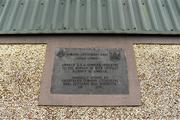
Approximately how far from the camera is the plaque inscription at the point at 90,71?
472 centimetres

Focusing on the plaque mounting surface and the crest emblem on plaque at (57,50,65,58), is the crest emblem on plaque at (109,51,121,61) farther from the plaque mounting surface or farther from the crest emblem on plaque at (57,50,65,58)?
the crest emblem on plaque at (57,50,65,58)

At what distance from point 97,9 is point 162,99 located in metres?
1.80

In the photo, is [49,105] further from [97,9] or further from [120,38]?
[97,9]

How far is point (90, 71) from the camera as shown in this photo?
192 inches

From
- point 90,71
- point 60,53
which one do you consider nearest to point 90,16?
point 60,53

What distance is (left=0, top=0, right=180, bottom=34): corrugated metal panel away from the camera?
5238 mm

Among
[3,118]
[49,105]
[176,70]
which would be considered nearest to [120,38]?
[176,70]

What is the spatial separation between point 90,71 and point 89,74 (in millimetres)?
50

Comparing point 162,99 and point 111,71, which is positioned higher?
point 111,71

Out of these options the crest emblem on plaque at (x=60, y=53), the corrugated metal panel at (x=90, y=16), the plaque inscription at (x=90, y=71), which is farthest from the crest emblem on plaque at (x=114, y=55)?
the crest emblem on plaque at (x=60, y=53)

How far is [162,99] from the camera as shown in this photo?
4.63 m

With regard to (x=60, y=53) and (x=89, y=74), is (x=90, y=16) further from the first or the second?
(x=89, y=74)

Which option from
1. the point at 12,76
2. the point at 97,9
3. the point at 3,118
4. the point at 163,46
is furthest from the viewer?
the point at 97,9

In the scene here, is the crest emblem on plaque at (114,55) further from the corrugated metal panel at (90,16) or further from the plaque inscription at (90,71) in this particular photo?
the corrugated metal panel at (90,16)
